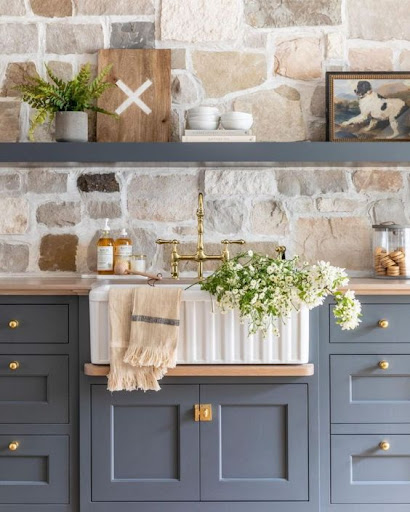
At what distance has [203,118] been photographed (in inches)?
107

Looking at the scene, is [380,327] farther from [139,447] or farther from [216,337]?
[139,447]

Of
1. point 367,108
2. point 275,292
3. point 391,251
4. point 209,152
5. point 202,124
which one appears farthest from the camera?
point 367,108

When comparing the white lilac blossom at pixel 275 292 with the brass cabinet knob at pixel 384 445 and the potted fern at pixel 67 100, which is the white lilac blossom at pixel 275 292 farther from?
the potted fern at pixel 67 100

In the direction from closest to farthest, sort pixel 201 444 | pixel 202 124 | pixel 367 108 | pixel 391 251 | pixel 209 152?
1. pixel 201 444
2. pixel 209 152
3. pixel 202 124
4. pixel 391 251
5. pixel 367 108

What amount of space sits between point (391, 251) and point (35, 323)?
4.84 ft

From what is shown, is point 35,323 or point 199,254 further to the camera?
point 199,254

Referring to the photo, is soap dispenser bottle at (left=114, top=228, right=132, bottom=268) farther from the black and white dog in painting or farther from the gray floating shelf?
the black and white dog in painting

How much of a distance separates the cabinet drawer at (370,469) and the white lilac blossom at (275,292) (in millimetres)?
476

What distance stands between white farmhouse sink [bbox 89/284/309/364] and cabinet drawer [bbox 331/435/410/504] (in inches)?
15.4

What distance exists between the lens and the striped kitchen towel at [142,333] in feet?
7.56

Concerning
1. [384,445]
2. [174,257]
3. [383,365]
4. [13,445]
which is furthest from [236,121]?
[13,445]

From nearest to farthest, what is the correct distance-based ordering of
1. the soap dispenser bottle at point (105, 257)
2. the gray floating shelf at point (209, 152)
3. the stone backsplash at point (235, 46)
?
the gray floating shelf at point (209, 152) → the soap dispenser bottle at point (105, 257) → the stone backsplash at point (235, 46)

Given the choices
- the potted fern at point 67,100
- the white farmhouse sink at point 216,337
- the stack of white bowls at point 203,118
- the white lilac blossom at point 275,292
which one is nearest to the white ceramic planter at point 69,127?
the potted fern at point 67,100

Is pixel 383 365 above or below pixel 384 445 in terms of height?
above
